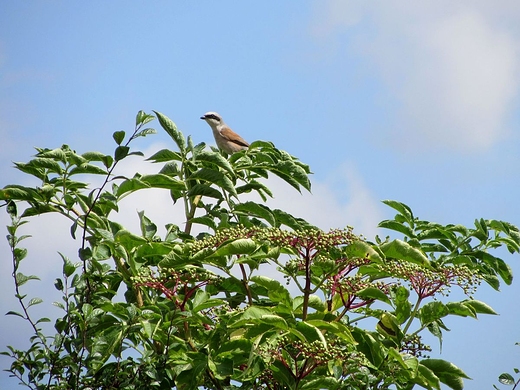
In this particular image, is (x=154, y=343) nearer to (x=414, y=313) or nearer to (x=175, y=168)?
(x=175, y=168)

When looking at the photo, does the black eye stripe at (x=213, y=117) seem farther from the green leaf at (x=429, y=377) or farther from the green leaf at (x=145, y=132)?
the green leaf at (x=429, y=377)

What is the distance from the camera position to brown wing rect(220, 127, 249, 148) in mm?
9414

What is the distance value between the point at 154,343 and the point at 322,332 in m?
1.30

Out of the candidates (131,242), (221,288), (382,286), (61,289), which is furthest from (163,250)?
(382,286)

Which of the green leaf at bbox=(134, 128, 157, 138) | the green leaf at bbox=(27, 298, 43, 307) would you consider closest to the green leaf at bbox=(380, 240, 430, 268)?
the green leaf at bbox=(134, 128, 157, 138)

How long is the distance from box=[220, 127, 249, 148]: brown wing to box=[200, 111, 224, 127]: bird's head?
0.31 metres

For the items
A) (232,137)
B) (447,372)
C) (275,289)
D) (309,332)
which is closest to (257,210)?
(275,289)

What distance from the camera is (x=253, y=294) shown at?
486 centimetres

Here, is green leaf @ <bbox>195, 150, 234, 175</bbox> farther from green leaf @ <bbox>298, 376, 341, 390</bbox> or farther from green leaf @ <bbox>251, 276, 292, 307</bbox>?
green leaf @ <bbox>298, 376, 341, 390</bbox>

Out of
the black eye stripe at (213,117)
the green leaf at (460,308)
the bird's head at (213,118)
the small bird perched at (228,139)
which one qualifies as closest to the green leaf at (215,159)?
the green leaf at (460,308)

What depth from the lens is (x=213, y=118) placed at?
10.1 metres

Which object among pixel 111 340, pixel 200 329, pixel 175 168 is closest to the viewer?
pixel 111 340

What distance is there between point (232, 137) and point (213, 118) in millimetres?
779

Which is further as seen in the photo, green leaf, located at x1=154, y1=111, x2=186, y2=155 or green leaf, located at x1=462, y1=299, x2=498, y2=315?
green leaf, located at x1=154, y1=111, x2=186, y2=155
